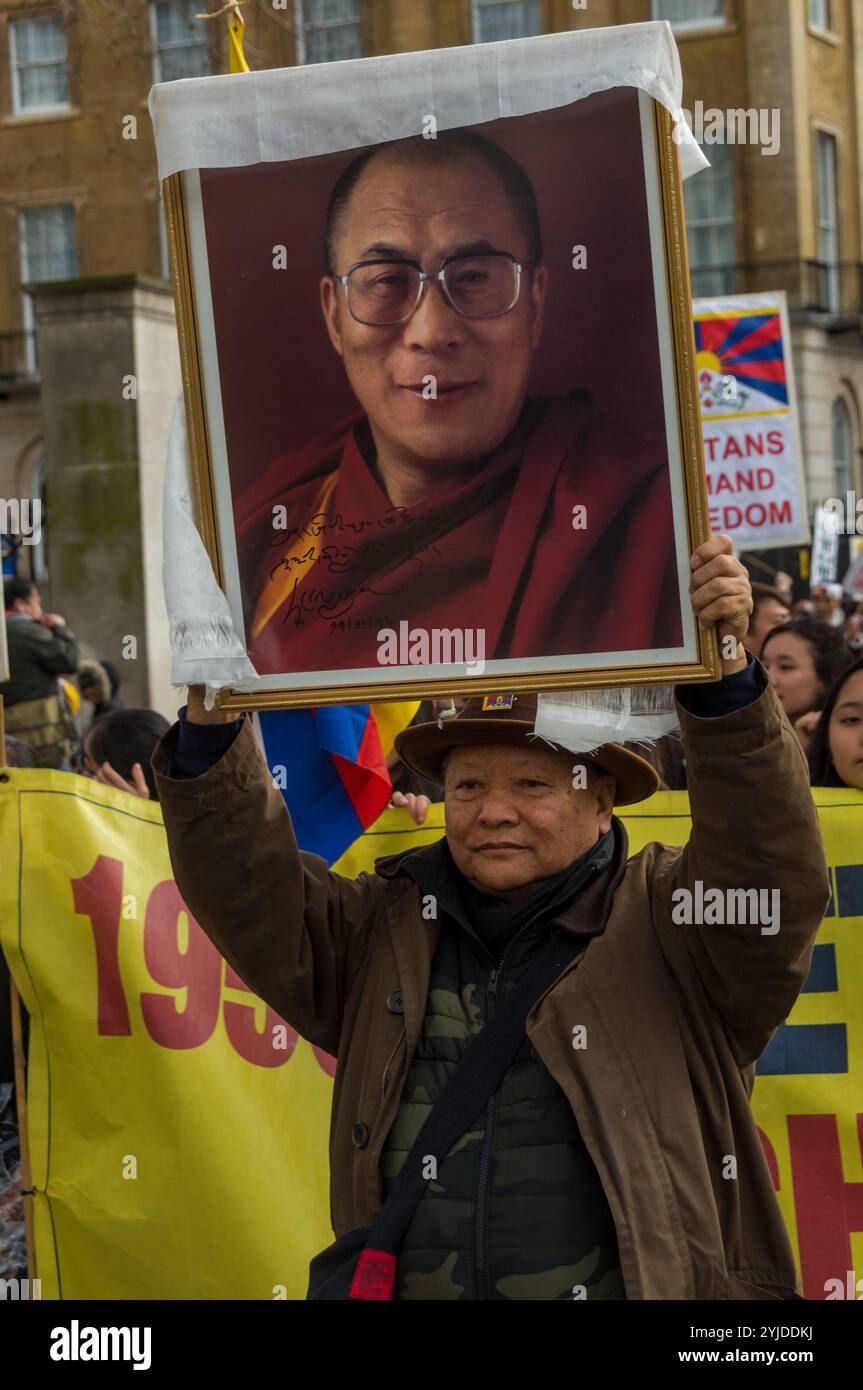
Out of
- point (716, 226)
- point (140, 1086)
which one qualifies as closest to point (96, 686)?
point (140, 1086)

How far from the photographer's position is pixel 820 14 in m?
32.4

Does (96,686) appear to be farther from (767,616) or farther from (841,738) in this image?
(841,738)

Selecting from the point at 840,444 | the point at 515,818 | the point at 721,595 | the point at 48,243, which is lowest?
the point at 515,818

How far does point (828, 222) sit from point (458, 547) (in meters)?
31.8

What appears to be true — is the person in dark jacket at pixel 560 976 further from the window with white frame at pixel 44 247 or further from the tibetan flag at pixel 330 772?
the window with white frame at pixel 44 247

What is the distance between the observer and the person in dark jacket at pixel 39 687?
336 inches

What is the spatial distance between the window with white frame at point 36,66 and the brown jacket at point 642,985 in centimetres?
3308

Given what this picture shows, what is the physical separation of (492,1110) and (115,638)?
8.56m

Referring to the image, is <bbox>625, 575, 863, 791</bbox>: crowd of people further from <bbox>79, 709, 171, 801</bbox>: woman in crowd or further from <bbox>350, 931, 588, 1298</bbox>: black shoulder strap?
<bbox>79, 709, 171, 801</bbox>: woman in crowd

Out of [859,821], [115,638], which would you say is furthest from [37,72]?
[859,821]

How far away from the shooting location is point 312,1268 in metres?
3.13

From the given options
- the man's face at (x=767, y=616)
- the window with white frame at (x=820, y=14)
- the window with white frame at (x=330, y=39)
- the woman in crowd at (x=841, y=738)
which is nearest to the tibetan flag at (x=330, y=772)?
the woman in crowd at (x=841, y=738)

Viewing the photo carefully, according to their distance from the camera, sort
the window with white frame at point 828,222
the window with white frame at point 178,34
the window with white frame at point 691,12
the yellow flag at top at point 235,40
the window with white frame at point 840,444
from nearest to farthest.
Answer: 1. the yellow flag at top at point 235,40
2. the window with white frame at point 178,34
3. the window with white frame at point 691,12
4. the window with white frame at point 828,222
5. the window with white frame at point 840,444
